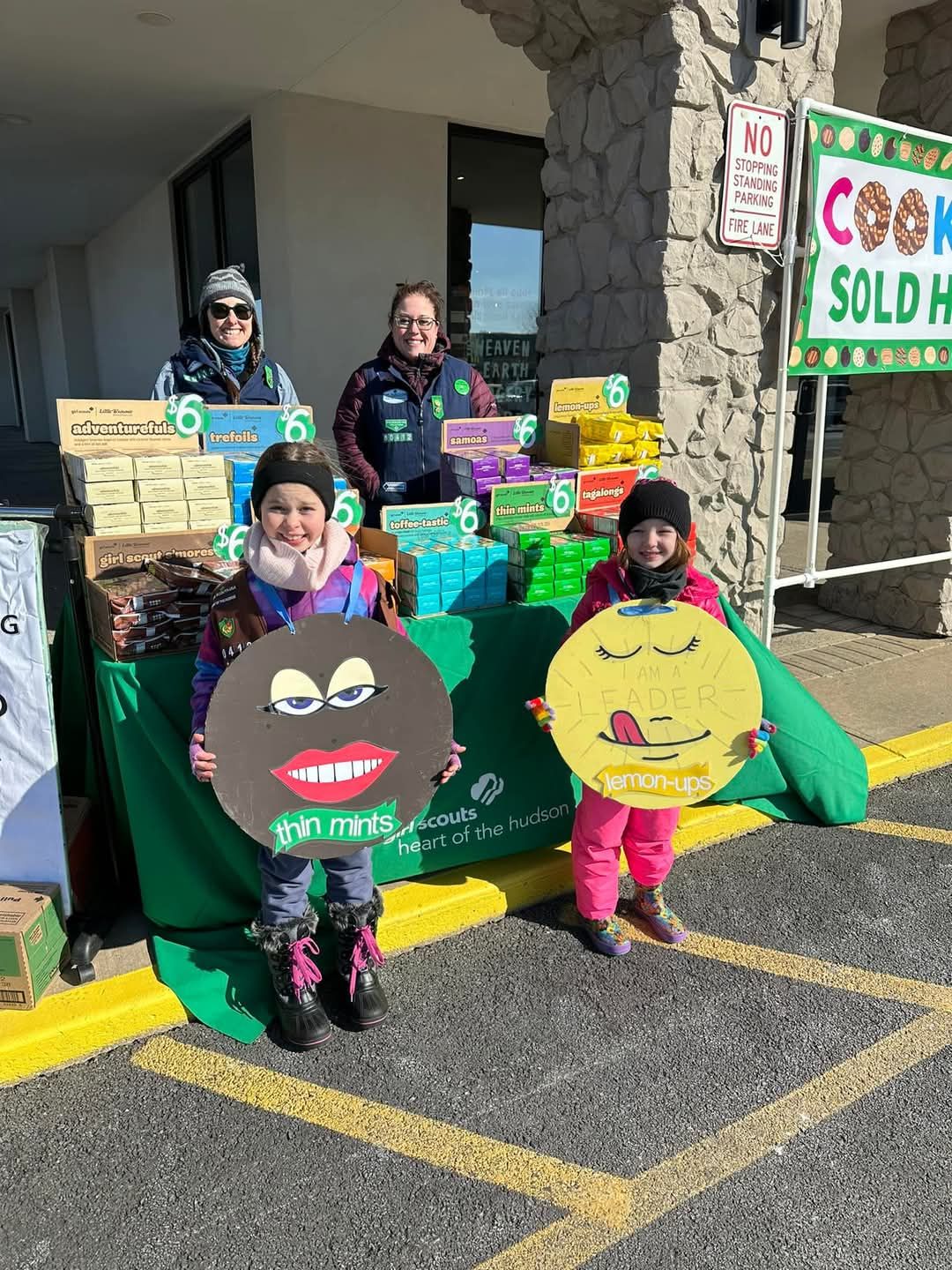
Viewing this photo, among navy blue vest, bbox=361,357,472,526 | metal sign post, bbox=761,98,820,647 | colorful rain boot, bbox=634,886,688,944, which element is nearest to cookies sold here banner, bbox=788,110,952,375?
metal sign post, bbox=761,98,820,647

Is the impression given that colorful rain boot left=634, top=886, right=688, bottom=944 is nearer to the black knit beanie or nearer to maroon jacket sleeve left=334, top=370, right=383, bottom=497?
the black knit beanie

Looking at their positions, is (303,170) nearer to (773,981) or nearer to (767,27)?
(767,27)

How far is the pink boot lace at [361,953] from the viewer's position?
2.71 meters

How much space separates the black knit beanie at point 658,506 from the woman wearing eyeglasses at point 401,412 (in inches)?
57.4

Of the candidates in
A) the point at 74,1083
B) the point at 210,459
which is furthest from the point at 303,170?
the point at 74,1083

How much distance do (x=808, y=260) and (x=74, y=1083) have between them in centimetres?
472

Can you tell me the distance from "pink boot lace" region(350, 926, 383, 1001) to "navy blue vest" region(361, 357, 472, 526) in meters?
1.94

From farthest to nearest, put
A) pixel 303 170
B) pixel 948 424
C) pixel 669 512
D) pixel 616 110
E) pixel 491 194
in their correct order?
pixel 491 194
pixel 303 170
pixel 948 424
pixel 616 110
pixel 669 512

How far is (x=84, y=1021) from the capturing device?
2.60m

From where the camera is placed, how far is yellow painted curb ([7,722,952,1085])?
2.55 m

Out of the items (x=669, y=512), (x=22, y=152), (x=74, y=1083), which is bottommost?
(x=74, y=1083)

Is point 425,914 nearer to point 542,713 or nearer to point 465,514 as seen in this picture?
point 542,713

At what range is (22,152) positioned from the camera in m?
9.59

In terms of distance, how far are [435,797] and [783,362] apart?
2.97 meters
